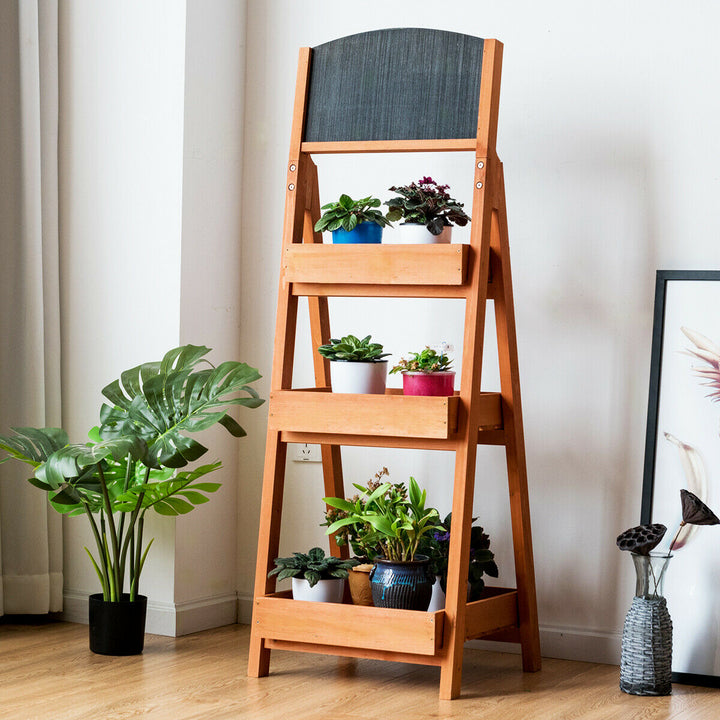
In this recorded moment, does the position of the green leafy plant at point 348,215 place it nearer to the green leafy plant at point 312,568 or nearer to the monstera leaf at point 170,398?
the monstera leaf at point 170,398

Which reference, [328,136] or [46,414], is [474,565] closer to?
Result: [328,136]

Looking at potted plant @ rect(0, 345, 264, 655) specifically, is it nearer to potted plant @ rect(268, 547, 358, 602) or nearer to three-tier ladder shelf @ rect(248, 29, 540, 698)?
three-tier ladder shelf @ rect(248, 29, 540, 698)

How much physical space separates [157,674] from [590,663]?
3.64 feet

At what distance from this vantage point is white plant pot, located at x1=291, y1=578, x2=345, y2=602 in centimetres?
260

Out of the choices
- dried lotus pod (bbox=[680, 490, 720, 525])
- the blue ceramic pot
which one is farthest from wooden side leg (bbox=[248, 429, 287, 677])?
dried lotus pod (bbox=[680, 490, 720, 525])

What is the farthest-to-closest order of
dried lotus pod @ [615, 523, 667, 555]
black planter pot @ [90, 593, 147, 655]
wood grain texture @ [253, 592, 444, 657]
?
1. black planter pot @ [90, 593, 147, 655]
2. dried lotus pod @ [615, 523, 667, 555]
3. wood grain texture @ [253, 592, 444, 657]

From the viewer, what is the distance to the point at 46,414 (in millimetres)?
3186

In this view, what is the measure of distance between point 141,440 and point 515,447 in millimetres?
913

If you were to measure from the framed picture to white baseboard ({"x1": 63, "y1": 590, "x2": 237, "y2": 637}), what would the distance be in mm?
1252

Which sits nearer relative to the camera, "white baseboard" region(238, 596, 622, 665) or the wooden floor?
the wooden floor

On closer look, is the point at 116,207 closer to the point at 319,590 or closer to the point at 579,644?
the point at 319,590

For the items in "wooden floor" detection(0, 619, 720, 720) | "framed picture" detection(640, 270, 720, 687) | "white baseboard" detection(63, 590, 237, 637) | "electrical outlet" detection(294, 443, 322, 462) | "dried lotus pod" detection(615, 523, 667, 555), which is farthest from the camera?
"electrical outlet" detection(294, 443, 322, 462)

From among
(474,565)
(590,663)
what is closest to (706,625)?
(590,663)

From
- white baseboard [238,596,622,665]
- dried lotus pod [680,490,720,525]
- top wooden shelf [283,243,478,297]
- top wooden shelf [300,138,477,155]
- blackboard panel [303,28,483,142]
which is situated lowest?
white baseboard [238,596,622,665]
